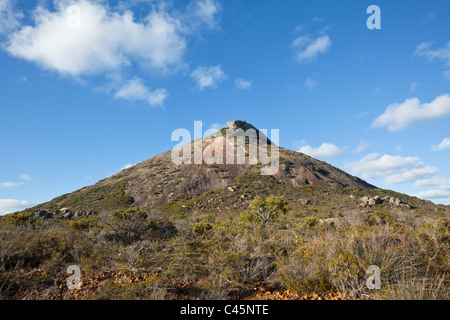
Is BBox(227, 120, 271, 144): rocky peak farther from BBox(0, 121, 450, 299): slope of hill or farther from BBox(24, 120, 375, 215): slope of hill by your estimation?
BBox(0, 121, 450, 299): slope of hill

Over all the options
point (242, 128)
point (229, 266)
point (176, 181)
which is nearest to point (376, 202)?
point (229, 266)

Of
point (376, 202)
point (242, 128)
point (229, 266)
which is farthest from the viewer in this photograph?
point (242, 128)

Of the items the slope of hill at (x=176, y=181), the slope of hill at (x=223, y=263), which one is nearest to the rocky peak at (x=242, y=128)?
the slope of hill at (x=176, y=181)

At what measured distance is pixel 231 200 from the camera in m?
42.7

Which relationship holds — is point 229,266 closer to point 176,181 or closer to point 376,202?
point 376,202

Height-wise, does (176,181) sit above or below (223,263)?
above

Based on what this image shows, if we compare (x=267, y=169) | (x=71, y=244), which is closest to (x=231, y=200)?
(x=267, y=169)

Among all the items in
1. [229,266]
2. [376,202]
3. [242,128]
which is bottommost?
[229,266]

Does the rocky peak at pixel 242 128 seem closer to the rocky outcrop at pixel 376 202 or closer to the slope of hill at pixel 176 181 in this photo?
the slope of hill at pixel 176 181

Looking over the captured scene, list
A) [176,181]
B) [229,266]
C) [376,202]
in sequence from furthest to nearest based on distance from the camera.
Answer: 1. [176,181]
2. [376,202]
3. [229,266]

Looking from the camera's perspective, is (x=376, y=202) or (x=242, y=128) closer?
(x=376, y=202)

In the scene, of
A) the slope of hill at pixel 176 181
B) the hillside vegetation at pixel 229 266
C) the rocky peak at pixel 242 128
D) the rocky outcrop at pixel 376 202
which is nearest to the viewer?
the hillside vegetation at pixel 229 266

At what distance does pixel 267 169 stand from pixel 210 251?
54.2m
